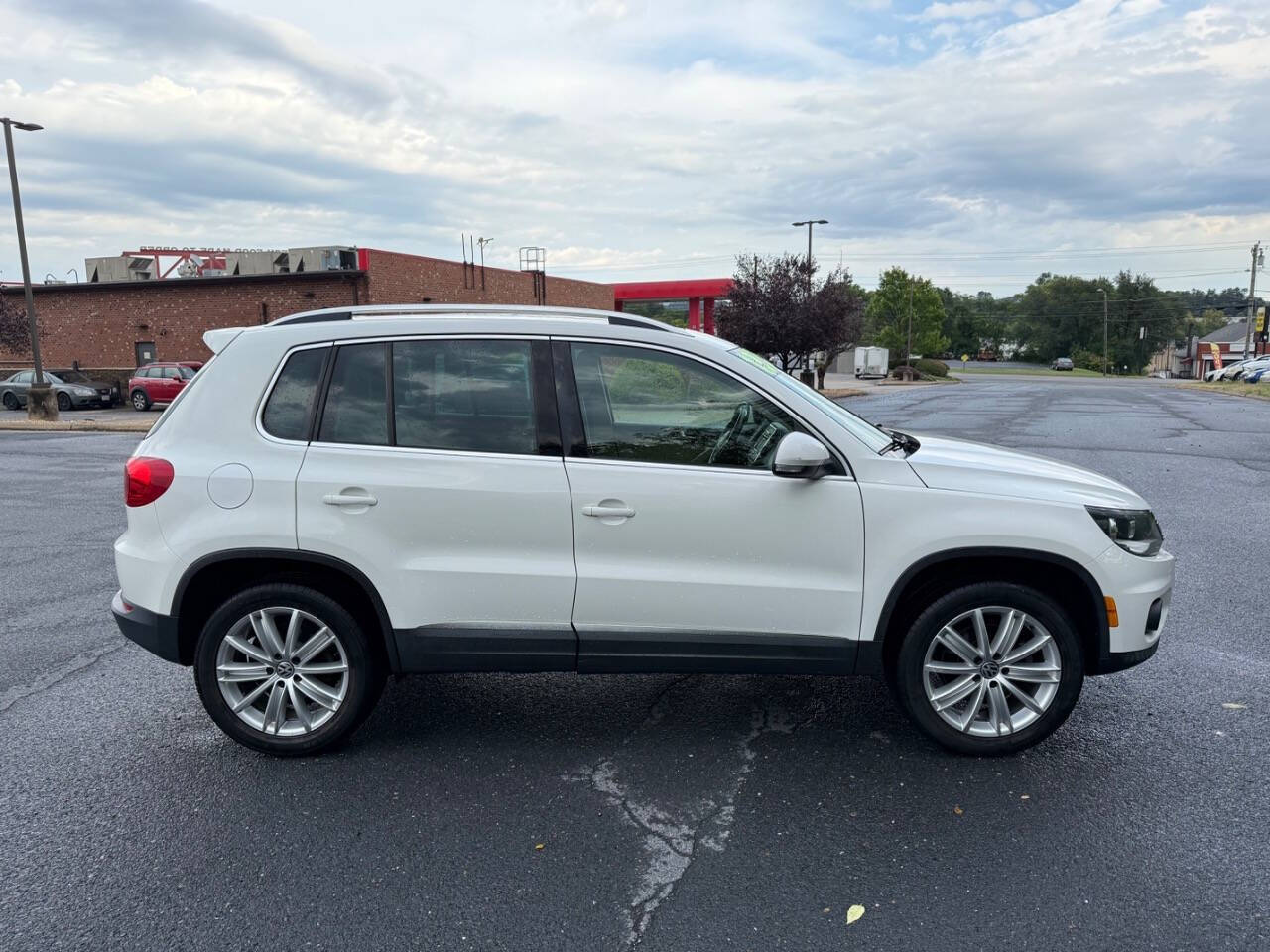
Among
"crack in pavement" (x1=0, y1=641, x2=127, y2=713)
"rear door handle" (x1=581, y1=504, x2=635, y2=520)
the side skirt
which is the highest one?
"rear door handle" (x1=581, y1=504, x2=635, y2=520)

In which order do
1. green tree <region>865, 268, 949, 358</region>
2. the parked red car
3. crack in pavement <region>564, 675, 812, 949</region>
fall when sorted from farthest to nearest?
green tree <region>865, 268, 949, 358</region> → the parked red car → crack in pavement <region>564, 675, 812, 949</region>

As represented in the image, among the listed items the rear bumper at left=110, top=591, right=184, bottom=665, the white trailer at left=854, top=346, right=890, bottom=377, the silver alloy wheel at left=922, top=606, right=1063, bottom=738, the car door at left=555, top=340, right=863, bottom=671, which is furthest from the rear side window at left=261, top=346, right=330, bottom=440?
the white trailer at left=854, top=346, right=890, bottom=377

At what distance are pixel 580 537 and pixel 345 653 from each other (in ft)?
3.72

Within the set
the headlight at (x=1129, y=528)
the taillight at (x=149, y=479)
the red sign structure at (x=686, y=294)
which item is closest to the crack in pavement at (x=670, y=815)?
the headlight at (x=1129, y=528)

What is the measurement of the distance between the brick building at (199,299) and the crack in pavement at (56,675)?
78.8ft

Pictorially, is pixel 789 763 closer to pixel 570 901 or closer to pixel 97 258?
pixel 570 901

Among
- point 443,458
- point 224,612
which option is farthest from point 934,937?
point 224,612

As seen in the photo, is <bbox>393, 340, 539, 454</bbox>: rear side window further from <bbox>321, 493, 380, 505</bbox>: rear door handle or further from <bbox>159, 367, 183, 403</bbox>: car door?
<bbox>159, 367, 183, 403</bbox>: car door

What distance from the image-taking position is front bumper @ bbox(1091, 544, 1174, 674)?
3.55 meters

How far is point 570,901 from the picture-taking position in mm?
2785

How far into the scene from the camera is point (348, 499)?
3.55 meters

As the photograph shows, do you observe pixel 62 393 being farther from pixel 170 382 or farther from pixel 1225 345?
pixel 1225 345

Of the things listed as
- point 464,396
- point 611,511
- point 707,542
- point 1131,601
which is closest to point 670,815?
point 707,542

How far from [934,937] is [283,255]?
3168cm
